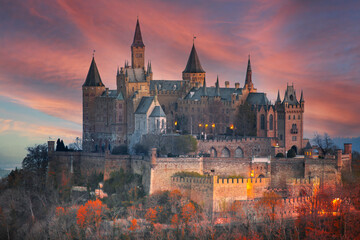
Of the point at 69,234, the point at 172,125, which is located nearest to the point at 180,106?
the point at 172,125

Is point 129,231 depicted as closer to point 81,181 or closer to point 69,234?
point 69,234

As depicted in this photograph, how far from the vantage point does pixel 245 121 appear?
9462 centimetres

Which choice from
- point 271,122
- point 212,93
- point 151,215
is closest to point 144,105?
point 212,93

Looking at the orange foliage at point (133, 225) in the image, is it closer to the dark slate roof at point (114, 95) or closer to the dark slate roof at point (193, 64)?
the dark slate roof at point (114, 95)

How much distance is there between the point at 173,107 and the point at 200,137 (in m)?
10.8

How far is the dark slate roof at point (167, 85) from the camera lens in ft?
336

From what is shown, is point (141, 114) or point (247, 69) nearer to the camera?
point (141, 114)

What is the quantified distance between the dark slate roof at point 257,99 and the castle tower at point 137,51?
50.9 ft

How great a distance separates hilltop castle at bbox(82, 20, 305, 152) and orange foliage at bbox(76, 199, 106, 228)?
58.1 ft

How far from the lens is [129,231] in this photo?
72.4 metres

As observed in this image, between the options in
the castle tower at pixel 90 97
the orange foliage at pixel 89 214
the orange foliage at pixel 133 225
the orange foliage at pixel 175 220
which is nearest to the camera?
the orange foliage at pixel 133 225

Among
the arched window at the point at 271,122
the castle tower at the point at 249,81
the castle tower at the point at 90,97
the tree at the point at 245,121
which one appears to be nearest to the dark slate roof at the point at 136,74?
the castle tower at the point at 90,97

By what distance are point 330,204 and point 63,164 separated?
114 feet

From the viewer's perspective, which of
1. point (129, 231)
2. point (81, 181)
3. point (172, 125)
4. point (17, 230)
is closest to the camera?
point (129, 231)
